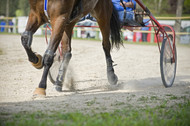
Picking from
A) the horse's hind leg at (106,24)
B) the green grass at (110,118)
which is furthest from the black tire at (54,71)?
the green grass at (110,118)

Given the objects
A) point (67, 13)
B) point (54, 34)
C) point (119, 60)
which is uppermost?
point (67, 13)

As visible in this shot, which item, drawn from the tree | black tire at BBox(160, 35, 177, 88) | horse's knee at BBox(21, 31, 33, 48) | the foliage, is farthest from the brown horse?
the tree

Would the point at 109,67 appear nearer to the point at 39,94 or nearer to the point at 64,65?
the point at 64,65

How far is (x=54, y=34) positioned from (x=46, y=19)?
0.79 feet

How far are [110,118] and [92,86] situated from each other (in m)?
2.40

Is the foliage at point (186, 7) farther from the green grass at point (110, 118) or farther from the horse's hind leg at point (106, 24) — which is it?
the green grass at point (110, 118)

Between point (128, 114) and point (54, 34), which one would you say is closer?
point (128, 114)

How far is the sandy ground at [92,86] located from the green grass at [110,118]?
0.25 m

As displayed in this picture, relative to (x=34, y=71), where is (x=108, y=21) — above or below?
above

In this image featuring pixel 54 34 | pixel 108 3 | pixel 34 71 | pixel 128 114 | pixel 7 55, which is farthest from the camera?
pixel 7 55

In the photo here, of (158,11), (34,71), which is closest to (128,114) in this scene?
(34,71)

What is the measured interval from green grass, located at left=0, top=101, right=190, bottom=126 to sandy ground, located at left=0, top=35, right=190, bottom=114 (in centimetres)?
25

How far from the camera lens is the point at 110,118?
2.43 m

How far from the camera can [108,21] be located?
15.7ft
